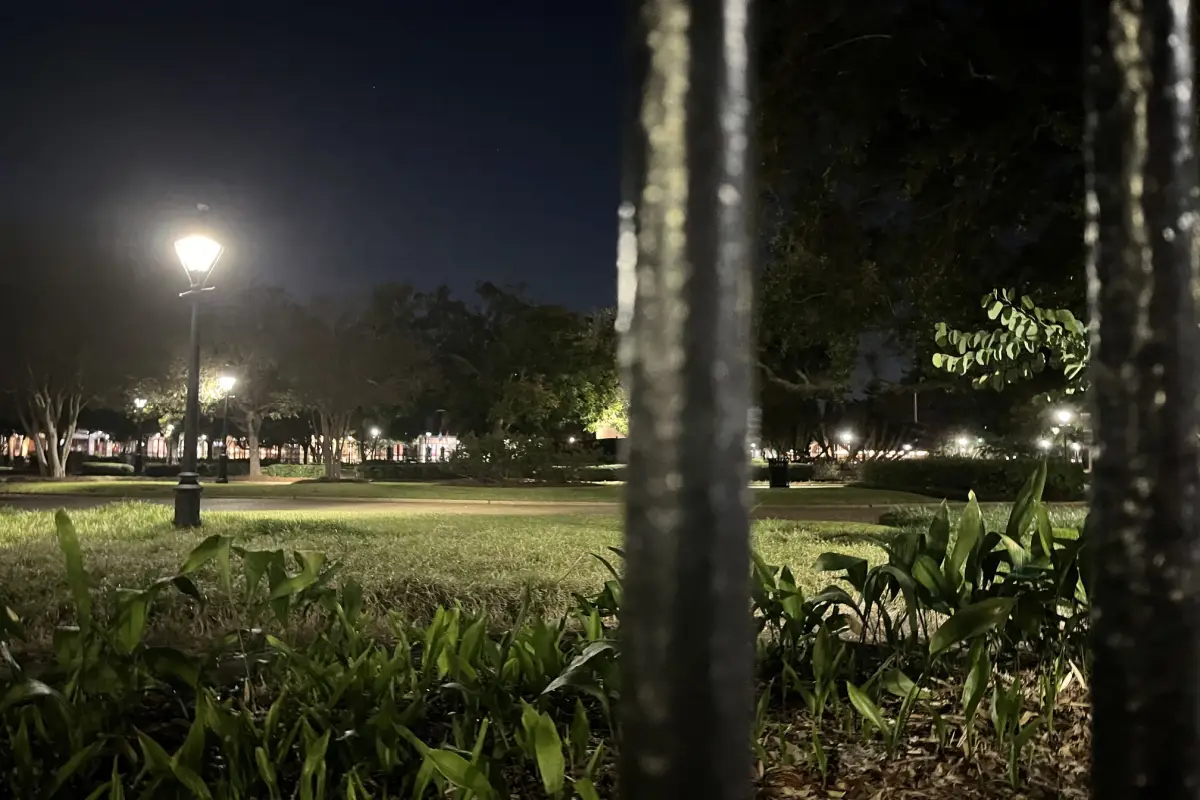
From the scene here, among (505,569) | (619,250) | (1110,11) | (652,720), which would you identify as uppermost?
(1110,11)

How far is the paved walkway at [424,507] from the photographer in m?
18.8

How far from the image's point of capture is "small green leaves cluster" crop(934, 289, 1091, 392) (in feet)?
17.5

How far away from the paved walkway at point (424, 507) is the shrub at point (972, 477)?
6792 millimetres

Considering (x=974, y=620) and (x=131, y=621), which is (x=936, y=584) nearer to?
(x=974, y=620)

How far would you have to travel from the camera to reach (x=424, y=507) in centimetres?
2094

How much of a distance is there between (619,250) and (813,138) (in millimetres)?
7691

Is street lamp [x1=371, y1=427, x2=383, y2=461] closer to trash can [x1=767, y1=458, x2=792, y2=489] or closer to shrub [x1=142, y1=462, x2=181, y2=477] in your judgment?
shrub [x1=142, y1=462, x2=181, y2=477]

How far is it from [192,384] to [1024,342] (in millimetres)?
10628

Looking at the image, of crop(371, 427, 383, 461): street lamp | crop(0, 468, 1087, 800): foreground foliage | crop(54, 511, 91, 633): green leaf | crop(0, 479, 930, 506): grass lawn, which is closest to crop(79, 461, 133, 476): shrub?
crop(0, 479, 930, 506): grass lawn

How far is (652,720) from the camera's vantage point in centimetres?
96

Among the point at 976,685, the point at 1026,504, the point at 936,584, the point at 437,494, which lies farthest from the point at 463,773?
the point at 437,494

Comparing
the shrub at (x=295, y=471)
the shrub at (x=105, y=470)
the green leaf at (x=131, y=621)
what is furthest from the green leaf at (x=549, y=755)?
the shrub at (x=105, y=470)

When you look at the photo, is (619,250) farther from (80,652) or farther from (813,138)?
(813,138)

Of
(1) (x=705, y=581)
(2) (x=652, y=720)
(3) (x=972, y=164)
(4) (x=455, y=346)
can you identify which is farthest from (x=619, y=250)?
(4) (x=455, y=346)
